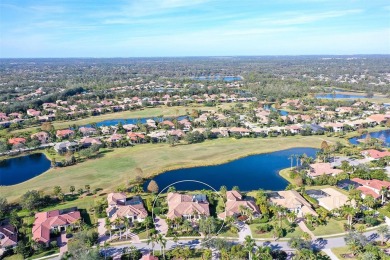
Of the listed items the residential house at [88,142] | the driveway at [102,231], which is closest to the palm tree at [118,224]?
the driveway at [102,231]

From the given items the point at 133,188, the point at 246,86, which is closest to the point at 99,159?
the point at 133,188

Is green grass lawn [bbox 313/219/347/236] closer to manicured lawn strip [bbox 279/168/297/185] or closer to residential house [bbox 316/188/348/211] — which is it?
residential house [bbox 316/188/348/211]

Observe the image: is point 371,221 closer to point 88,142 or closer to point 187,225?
point 187,225

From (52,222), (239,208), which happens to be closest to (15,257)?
(52,222)

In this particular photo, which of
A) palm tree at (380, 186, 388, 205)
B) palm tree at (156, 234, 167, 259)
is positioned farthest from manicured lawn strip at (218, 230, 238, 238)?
palm tree at (380, 186, 388, 205)

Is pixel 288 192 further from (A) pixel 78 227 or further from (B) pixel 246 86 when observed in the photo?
(B) pixel 246 86
